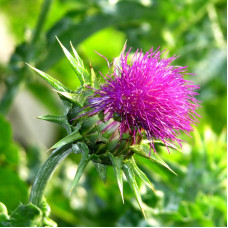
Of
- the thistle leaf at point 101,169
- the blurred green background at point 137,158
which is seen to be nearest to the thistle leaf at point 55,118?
the thistle leaf at point 101,169

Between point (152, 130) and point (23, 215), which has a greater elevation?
point (152, 130)

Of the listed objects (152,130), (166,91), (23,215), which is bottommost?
(23,215)

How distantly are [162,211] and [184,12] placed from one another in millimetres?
1214

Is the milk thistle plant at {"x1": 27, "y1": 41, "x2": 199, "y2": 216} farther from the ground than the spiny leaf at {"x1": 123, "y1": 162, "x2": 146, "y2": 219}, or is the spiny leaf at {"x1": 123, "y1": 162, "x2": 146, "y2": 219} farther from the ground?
the milk thistle plant at {"x1": 27, "y1": 41, "x2": 199, "y2": 216}

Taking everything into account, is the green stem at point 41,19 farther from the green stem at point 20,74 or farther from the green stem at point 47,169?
the green stem at point 47,169

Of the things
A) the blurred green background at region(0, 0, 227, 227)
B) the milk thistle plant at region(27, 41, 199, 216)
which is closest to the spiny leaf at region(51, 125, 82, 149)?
the milk thistle plant at region(27, 41, 199, 216)

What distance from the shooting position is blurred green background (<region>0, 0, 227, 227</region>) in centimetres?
199

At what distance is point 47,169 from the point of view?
139 cm

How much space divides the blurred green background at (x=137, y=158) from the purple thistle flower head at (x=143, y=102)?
515mm

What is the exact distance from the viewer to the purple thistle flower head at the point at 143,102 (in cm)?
135

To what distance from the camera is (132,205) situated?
195 centimetres

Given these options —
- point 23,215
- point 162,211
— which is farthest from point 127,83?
point 162,211

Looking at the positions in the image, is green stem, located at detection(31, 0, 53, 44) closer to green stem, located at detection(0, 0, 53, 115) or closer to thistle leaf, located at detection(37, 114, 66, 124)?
green stem, located at detection(0, 0, 53, 115)

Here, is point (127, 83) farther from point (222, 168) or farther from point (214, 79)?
point (214, 79)
